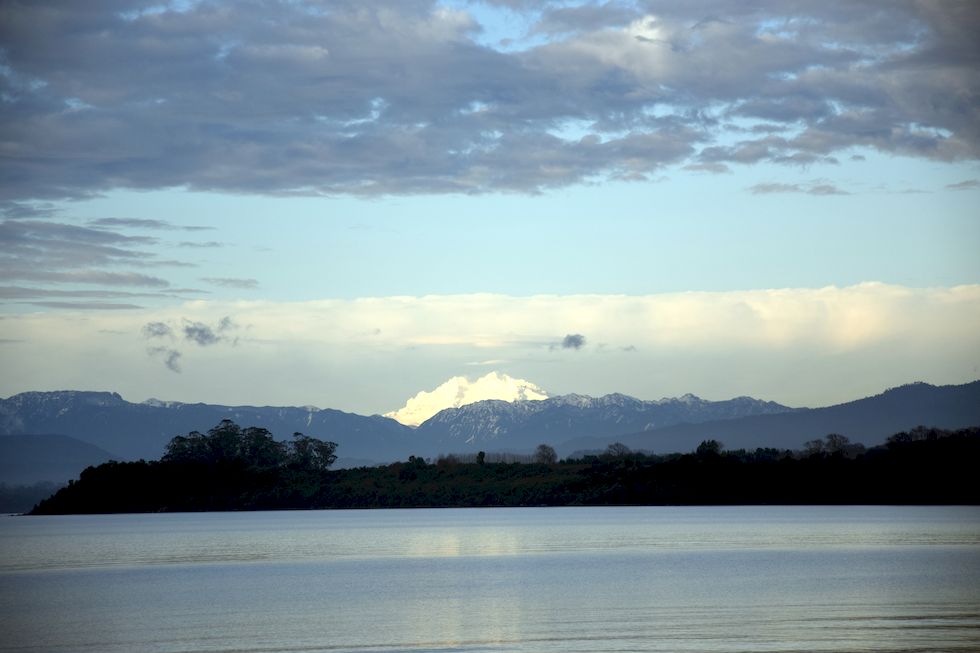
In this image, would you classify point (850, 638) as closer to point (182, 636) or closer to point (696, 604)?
point (696, 604)

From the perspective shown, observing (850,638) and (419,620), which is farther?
(419,620)

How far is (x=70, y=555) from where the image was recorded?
396 feet

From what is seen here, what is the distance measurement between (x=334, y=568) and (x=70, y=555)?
40310mm

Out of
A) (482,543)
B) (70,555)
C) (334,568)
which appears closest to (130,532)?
(70,555)

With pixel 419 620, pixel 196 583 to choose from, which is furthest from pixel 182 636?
pixel 196 583

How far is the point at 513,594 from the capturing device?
2707 inches

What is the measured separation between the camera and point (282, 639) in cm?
5059

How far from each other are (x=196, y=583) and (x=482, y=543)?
162ft

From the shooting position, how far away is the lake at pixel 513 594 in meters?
49.1

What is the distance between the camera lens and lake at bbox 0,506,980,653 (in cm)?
4912

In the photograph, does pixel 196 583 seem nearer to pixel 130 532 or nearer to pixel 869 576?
pixel 869 576

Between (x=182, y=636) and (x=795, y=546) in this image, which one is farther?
(x=795, y=546)

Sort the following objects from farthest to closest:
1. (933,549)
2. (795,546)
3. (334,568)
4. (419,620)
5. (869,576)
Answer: (795,546) < (933,549) < (334,568) < (869,576) < (419,620)

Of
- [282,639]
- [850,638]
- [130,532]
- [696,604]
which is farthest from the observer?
[130,532]
